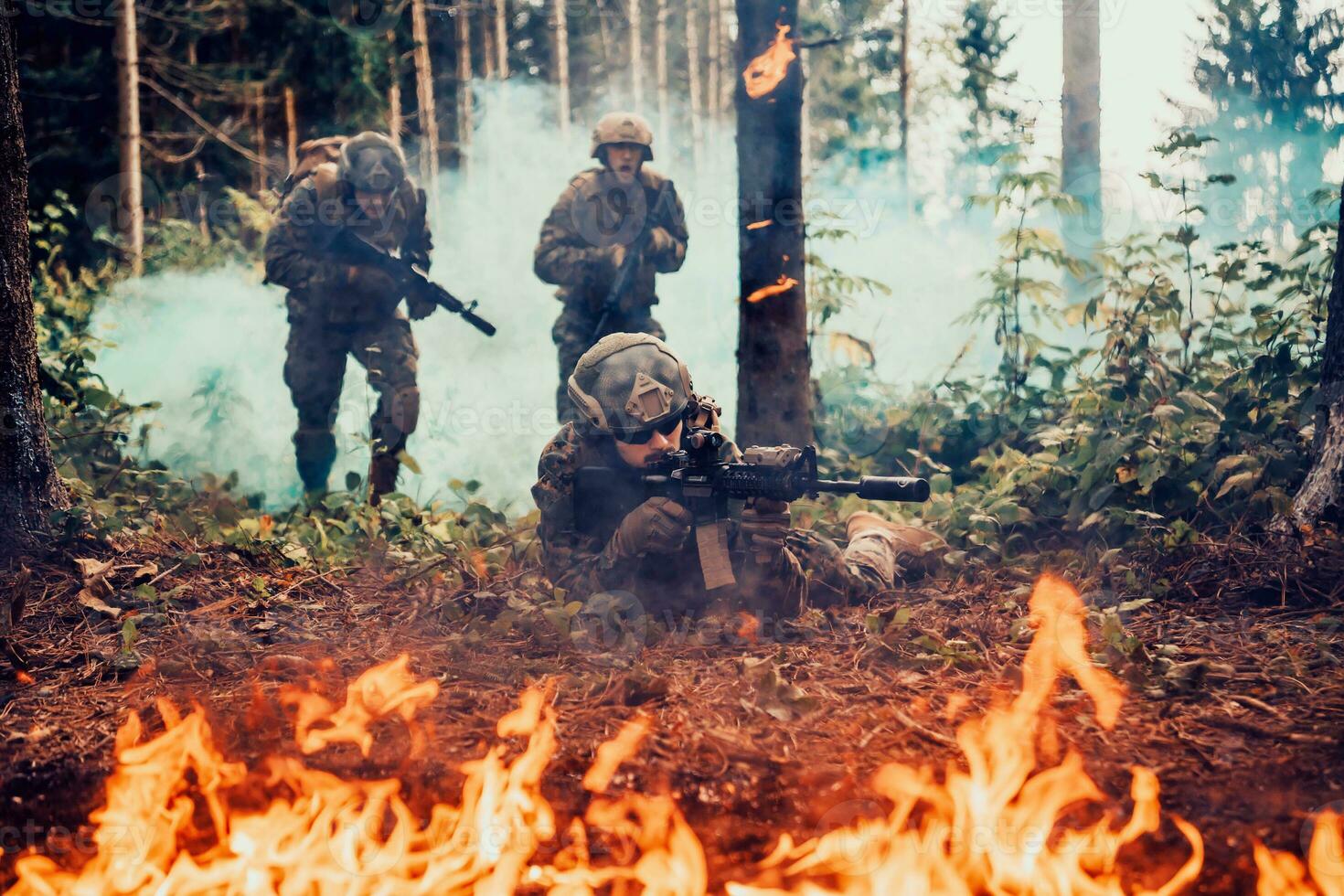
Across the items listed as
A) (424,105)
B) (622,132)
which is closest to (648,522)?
(622,132)

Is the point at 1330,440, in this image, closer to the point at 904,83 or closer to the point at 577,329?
the point at 577,329

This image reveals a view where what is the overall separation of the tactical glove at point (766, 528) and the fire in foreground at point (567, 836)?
1.19 meters

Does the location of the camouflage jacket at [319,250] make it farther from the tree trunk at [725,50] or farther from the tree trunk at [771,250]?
the tree trunk at [725,50]

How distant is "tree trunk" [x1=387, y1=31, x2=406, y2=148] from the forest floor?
1282cm

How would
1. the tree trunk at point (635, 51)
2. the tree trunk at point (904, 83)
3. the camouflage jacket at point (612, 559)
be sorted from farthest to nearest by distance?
the tree trunk at point (635, 51) < the tree trunk at point (904, 83) < the camouflage jacket at point (612, 559)

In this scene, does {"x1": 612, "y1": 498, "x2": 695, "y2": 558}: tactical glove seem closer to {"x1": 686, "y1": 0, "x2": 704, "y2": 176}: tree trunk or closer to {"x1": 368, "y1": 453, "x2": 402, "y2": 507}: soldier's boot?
{"x1": 368, "y1": 453, "x2": 402, "y2": 507}: soldier's boot

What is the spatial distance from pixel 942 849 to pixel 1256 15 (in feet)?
34.4

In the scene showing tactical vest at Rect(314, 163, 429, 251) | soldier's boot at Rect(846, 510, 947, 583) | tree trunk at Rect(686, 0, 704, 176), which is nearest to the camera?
soldier's boot at Rect(846, 510, 947, 583)

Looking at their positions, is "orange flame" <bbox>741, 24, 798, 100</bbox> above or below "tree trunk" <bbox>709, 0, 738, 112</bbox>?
below

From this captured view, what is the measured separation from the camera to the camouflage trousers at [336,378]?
276 inches

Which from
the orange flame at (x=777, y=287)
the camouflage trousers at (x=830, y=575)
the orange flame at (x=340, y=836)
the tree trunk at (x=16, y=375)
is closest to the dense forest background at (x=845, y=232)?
the tree trunk at (x=16, y=375)

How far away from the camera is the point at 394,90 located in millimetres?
21172

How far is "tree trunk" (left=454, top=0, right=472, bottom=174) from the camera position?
2468cm

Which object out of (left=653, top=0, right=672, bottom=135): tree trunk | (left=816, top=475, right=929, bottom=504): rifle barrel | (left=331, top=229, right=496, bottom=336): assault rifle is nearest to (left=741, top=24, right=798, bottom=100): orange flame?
(left=331, top=229, right=496, bottom=336): assault rifle
